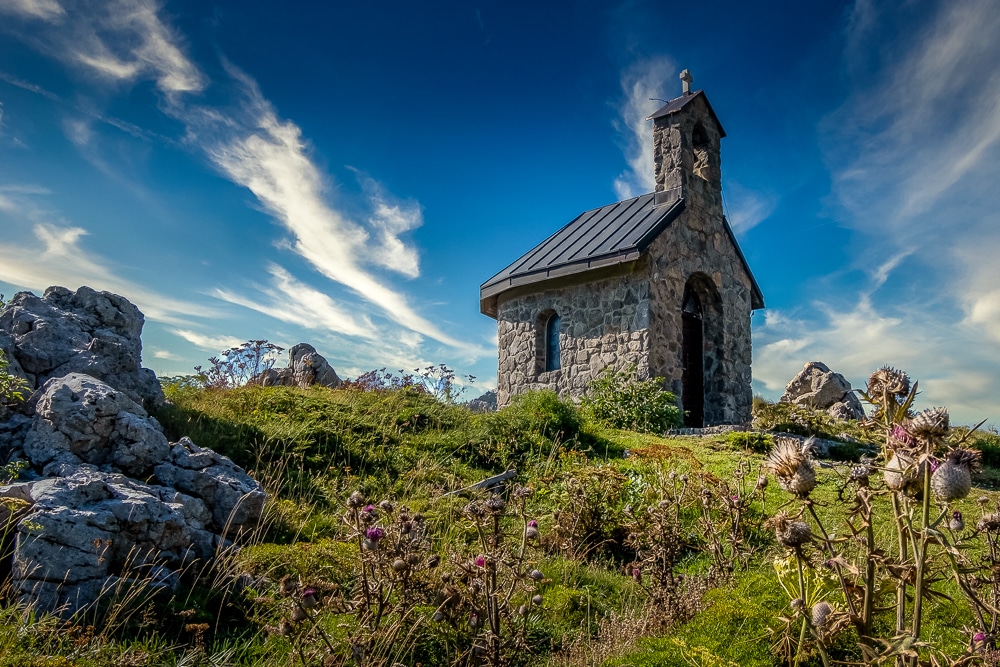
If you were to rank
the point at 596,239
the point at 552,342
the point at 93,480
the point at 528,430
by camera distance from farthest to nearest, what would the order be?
the point at 552,342
the point at 596,239
the point at 528,430
the point at 93,480

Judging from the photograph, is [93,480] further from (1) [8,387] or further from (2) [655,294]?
(2) [655,294]

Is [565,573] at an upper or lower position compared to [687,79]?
lower

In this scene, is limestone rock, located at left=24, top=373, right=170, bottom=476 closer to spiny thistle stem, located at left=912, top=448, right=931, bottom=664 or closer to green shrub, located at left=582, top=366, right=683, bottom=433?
spiny thistle stem, located at left=912, top=448, right=931, bottom=664

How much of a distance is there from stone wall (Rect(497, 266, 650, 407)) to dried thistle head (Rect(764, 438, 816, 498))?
10413mm

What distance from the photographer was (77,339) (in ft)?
22.3

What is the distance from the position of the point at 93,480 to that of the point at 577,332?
403 inches

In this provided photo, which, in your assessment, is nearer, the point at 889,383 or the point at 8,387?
the point at 889,383

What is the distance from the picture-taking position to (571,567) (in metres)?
4.64

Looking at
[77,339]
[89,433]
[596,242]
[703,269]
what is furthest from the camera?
[703,269]

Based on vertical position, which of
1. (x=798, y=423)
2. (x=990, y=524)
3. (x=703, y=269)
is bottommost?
(x=990, y=524)

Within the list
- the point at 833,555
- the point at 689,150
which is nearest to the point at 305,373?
the point at 689,150

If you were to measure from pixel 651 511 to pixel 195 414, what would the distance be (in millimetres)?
5978

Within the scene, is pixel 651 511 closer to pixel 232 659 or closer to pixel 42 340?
pixel 232 659

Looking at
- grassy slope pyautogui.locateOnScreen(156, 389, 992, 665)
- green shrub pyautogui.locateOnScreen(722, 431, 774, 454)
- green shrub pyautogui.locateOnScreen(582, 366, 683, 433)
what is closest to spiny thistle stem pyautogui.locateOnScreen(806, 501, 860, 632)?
grassy slope pyautogui.locateOnScreen(156, 389, 992, 665)
